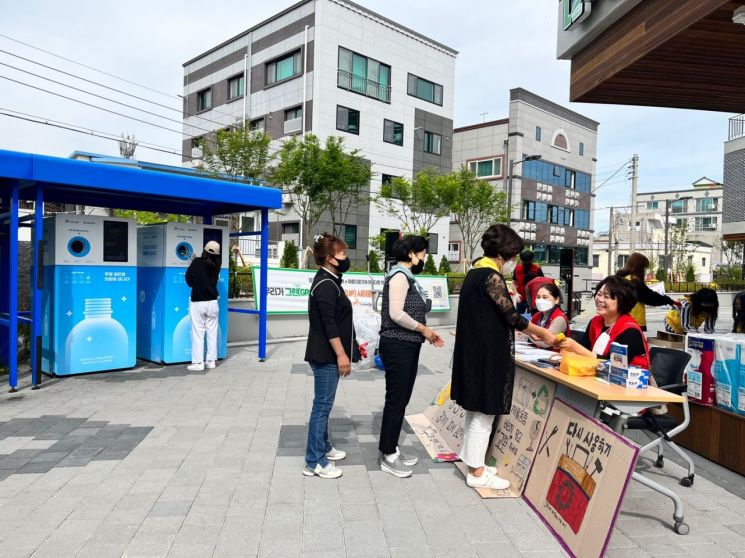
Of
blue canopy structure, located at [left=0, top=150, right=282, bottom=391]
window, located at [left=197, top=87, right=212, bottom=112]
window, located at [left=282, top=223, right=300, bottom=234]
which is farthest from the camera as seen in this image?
window, located at [left=197, top=87, right=212, bottom=112]

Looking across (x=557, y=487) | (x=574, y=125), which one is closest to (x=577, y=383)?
(x=557, y=487)

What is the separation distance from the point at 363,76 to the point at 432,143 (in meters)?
6.15

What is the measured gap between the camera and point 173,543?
3.10 metres

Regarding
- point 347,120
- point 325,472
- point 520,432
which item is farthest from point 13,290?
point 347,120

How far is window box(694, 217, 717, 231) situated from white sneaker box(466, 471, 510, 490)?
87675mm

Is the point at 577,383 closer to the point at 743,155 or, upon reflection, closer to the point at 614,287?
the point at 614,287

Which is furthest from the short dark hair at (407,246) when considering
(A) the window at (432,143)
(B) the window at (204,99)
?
(B) the window at (204,99)

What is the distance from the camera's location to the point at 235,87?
30984 millimetres

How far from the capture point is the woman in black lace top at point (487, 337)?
3709 millimetres

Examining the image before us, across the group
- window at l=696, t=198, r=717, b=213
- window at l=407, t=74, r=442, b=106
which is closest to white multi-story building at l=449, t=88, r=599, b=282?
window at l=407, t=74, r=442, b=106

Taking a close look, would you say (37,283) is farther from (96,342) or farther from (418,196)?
(418,196)

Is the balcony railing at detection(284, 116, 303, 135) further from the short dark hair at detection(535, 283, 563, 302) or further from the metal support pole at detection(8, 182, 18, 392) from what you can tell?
the short dark hair at detection(535, 283, 563, 302)

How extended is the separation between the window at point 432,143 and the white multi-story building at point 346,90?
0.06 m

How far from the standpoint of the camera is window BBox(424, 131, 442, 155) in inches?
1225
